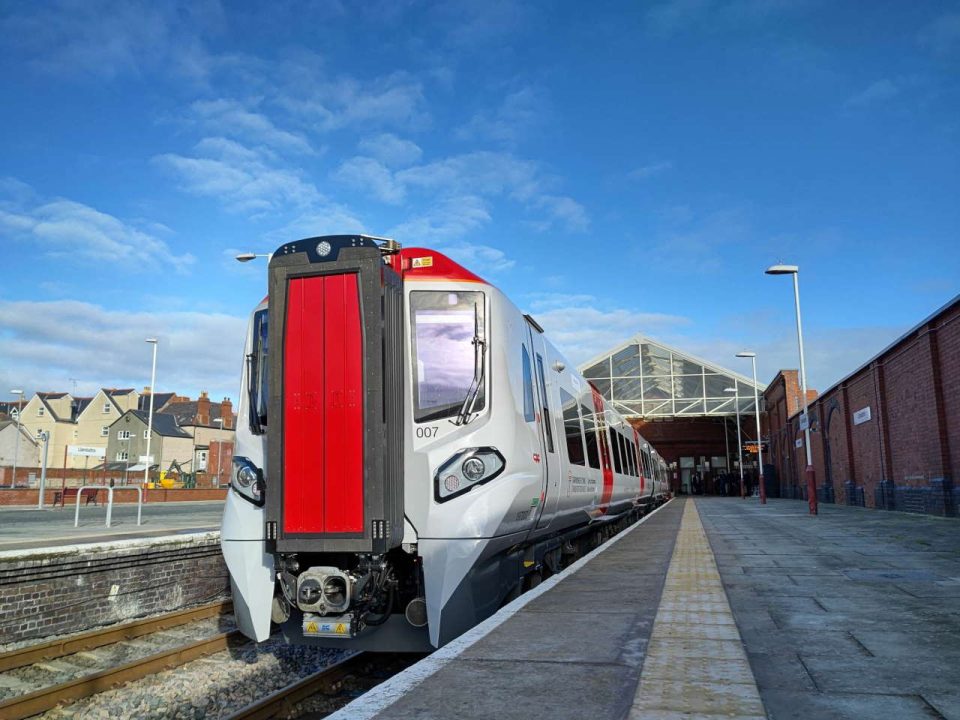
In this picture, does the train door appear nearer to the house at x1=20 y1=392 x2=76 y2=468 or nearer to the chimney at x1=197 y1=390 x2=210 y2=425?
the chimney at x1=197 y1=390 x2=210 y2=425

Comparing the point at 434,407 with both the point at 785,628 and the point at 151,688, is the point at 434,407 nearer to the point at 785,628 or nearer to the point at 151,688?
the point at 785,628

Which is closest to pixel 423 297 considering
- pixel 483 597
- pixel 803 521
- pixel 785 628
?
pixel 483 597

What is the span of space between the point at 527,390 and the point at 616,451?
702 cm

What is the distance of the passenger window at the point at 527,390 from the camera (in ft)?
19.7

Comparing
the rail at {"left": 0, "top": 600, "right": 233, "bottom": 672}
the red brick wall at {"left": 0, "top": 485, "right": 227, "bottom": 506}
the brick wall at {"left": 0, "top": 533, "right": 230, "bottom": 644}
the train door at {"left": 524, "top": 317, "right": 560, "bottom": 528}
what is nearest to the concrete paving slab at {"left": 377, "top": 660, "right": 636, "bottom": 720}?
the train door at {"left": 524, "top": 317, "right": 560, "bottom": 528}

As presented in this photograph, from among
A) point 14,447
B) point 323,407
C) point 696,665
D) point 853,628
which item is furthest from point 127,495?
point 696,665

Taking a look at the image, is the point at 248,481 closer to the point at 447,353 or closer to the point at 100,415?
the point at 447,353

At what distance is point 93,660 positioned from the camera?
690cm

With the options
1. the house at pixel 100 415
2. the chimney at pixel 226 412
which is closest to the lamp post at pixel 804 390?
the chimney at pixel 226 412

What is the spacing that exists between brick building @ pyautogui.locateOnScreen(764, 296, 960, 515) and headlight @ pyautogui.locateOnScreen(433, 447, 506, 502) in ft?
48.4

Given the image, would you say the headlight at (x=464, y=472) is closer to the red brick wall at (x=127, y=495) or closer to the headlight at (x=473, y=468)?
the headlight at (x=473, y=468)

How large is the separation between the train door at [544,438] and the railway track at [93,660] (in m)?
3.55

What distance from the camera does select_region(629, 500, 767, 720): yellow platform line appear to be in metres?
3.03

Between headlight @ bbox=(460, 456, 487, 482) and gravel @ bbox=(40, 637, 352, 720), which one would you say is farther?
gravel @ bbox=(40, 637, 352, 720)
